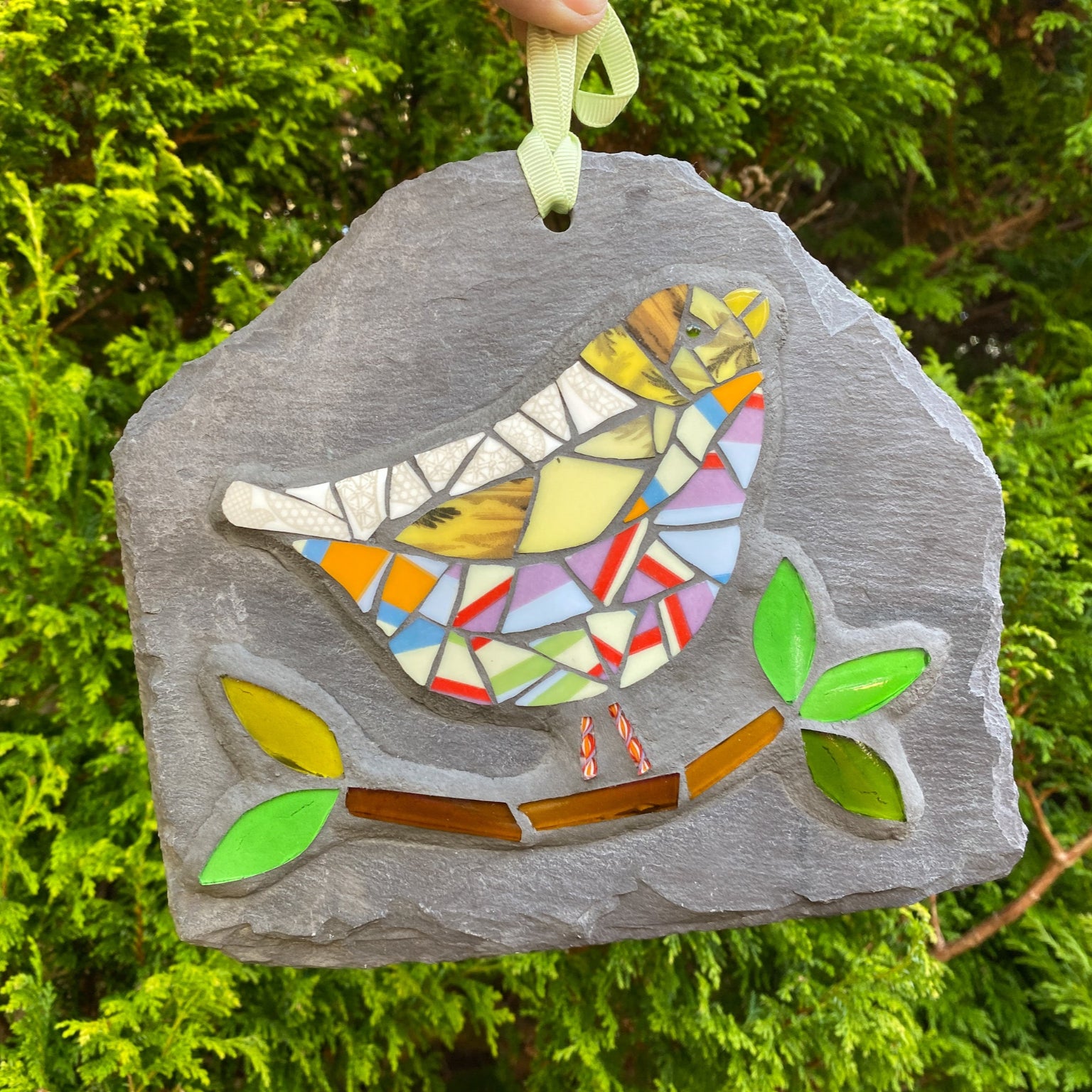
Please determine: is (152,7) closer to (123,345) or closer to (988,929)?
(123,345)

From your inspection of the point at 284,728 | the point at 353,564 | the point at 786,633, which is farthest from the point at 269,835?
the point at 786,633

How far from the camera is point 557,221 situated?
1080 millimetres

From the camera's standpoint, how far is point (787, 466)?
1.04 m

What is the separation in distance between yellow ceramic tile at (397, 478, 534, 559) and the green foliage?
31.0 inches

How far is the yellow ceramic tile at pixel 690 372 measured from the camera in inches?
39.8

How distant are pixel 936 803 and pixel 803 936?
27.3 inches

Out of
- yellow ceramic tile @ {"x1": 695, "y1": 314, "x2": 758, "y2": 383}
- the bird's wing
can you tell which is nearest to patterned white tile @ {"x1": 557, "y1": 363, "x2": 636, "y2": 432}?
the bird's wing

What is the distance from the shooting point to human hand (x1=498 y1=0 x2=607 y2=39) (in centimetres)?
102

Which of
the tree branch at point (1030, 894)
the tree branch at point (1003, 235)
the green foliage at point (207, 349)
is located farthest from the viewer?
the tree branch at point (1003, 235)

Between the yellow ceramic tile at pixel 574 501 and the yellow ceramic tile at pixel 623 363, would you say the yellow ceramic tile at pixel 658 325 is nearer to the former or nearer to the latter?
the yellow ceramic tile at pixel 623 363

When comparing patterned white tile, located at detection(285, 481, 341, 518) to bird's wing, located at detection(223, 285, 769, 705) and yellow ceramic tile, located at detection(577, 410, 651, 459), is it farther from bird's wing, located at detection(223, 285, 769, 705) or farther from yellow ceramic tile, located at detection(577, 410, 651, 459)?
yellow ceramic tile, located at detection(577, 410, 651, 459)

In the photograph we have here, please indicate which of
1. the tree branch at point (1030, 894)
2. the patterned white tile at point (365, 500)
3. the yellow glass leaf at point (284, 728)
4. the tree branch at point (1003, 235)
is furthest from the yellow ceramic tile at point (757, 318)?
the tree branch at point (1003, 235)

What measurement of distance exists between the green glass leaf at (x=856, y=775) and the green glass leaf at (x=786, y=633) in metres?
0.07

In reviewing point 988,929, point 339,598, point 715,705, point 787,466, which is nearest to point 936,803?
point 715,705
